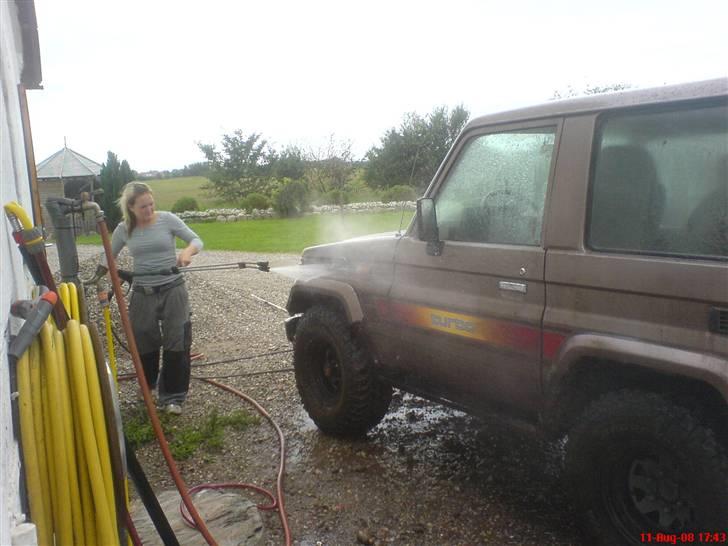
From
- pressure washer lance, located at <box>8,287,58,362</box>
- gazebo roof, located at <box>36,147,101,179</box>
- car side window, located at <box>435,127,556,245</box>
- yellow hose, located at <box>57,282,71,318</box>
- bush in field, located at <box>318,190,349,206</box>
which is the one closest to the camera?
pressure washer lance, located at <box>8,287,58,362</box>

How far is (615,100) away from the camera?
272cm

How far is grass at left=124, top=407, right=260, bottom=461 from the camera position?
4406mm

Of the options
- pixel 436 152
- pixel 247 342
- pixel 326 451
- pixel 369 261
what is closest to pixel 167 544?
pixel 326 451

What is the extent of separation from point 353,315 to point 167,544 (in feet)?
5.71

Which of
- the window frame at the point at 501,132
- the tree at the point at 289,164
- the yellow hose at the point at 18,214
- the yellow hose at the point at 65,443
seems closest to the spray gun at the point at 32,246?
the yellow hose at the point at 18,214

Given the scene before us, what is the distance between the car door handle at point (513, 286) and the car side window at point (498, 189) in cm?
21

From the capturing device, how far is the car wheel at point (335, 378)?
13.3 ft

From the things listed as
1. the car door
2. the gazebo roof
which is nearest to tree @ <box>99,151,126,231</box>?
the gazebo roof

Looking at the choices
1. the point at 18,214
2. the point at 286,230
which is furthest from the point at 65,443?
the point at 286,230

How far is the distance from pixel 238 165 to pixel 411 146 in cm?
1822

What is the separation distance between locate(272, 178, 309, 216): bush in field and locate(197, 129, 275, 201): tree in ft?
38.7

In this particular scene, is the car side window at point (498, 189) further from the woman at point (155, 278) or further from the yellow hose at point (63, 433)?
the woman at point (155, 278)

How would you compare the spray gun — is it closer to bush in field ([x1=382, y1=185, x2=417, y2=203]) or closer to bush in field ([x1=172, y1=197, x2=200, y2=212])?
bush in field ([x1=382, y1=185, x2=417, y2=203])

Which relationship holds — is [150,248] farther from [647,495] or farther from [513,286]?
[647,495]
